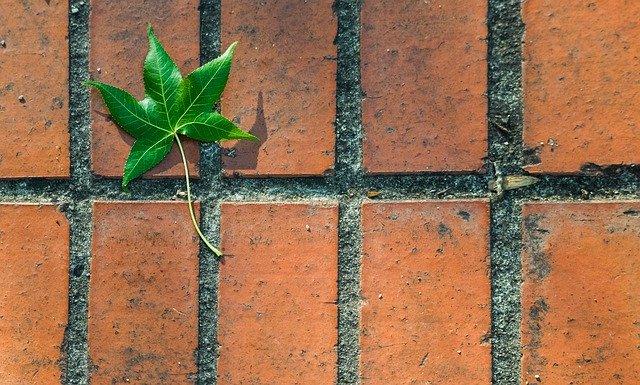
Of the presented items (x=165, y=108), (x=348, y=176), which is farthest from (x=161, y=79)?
(x=348, y=176)

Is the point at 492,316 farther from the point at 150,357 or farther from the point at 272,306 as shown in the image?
the point at 150,357

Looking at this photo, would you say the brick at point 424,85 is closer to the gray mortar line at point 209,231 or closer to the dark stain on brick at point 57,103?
the gray mortar line at point 209,231

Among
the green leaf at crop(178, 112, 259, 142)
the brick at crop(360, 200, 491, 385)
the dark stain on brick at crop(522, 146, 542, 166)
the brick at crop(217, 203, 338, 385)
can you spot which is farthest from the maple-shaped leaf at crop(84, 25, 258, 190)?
the dark stain on brick at crop(522, 146, 542, 166)

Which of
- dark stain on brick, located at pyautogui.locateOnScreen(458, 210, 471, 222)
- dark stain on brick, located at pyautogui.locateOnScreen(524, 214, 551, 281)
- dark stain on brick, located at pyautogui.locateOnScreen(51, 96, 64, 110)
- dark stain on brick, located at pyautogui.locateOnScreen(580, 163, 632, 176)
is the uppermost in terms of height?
dark stain on brick, located at pyautogui.locateOnScreen(51, 96, 64, 110)

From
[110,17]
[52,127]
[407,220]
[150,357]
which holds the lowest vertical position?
[150,357]

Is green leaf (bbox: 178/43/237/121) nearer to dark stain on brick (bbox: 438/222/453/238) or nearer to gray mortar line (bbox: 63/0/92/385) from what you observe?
gray mortar line (bbox: 63/0/92/385)

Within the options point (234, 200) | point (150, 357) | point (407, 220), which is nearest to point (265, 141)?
point (234, 200)

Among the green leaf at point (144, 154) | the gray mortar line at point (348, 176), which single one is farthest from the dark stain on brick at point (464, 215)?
the green leaf at point (144, 154)
